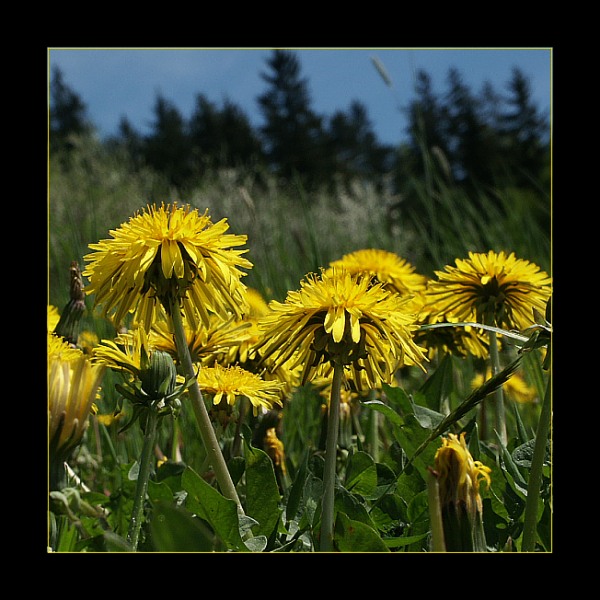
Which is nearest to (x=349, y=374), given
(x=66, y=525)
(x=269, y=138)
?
(x=66, y=525)

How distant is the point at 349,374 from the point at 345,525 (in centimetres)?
18

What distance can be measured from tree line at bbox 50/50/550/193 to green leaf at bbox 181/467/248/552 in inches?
439

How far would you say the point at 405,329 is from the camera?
72cm

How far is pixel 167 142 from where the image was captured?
19344 mm

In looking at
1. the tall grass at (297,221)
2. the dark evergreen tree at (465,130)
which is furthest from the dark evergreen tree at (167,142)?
the tall grass at (297,221)

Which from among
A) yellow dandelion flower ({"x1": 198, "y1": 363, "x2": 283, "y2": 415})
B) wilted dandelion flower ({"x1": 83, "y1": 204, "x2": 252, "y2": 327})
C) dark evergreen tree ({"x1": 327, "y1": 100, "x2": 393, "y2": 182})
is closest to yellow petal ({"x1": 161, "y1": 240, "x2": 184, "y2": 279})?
wilted dandelion flower ({"x1": 83, "y1": 204, "x2": 252, "y2": 327})

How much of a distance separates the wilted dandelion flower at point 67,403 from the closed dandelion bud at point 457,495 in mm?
321

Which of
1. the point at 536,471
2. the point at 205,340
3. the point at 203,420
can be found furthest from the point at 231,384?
the point at 536,471

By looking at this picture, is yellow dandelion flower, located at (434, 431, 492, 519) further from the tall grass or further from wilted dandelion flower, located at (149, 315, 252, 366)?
the tall grass

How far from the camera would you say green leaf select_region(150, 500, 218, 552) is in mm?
526

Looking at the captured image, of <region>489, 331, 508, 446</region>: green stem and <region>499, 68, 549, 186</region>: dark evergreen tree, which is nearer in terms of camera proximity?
<region>489, 331, 508, 446</region>: green stem

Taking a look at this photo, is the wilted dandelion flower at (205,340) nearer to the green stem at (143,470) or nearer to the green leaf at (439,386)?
the green stem at (143,470)

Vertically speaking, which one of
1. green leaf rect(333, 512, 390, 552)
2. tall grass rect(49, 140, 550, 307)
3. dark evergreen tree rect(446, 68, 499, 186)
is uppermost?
dark evergreen tree rect(446, 68, 499, 186)
